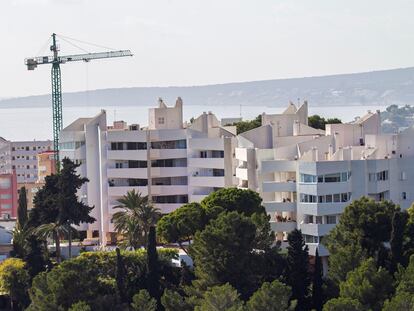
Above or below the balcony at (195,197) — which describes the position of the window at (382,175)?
above

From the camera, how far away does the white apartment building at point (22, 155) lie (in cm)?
13550

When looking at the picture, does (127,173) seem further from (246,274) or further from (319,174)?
(246,274)

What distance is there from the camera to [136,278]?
4597cm

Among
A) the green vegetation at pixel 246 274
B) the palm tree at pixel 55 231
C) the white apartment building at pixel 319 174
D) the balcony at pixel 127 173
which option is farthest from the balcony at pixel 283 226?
the balcony at pixel 127 173

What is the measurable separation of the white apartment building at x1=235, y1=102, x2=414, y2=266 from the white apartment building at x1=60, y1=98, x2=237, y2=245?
4699mm

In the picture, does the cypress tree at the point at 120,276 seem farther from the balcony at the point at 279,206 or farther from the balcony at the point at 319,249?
the balcony at the point at 279,206

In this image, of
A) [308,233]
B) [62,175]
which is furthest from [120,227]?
[308,233]

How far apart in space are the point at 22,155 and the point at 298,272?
96394mm

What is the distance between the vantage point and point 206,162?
63094 millimetres

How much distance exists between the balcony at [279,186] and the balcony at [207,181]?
7.22 metres

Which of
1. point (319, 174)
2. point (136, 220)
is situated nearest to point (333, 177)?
point (319, 174)

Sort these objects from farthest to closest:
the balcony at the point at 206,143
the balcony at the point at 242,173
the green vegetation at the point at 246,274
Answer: the balcony at the point at 206,143
the balcony at the point at 242,173
the green vegetation at the point at 246,274

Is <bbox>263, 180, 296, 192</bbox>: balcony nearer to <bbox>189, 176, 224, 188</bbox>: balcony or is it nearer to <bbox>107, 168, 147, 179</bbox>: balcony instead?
<bbox>189, 176, 224, 188</bbox>: balcony

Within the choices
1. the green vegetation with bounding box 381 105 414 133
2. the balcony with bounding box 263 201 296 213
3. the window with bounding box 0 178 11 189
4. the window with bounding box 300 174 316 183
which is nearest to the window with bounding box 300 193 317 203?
the window with bounding box 300 174 316 183
